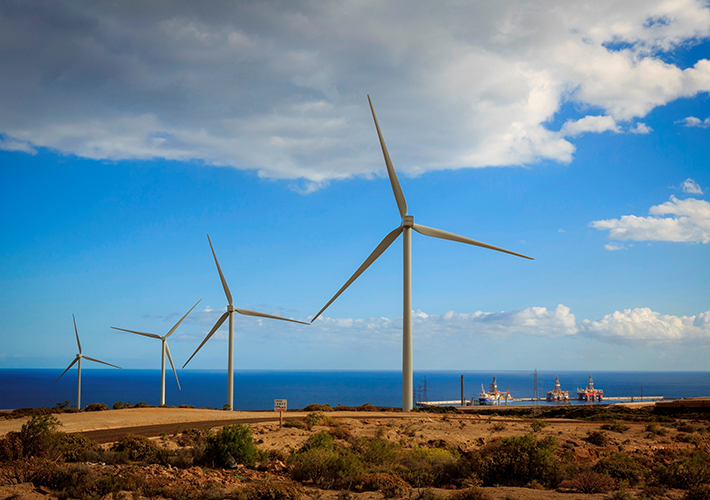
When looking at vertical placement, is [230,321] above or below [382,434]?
above

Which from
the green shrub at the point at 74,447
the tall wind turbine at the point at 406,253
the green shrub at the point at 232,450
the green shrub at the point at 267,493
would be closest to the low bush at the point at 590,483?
the green shrub at the point at 267,493

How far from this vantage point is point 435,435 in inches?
1053

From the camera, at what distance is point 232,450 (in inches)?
730

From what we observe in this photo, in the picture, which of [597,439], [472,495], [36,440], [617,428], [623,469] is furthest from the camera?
[617,428]

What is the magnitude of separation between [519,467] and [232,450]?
1013cm

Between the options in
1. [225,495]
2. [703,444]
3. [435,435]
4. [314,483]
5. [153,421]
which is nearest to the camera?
[225,495]

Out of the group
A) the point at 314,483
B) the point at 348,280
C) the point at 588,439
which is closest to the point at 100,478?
the point at 314,483

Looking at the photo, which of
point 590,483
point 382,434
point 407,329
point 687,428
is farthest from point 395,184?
point 590,483

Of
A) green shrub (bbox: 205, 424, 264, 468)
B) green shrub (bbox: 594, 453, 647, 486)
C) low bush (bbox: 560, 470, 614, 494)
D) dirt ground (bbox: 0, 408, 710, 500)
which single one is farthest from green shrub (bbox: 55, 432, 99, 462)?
green shrub (bbox: 594, 453, 647, 486)

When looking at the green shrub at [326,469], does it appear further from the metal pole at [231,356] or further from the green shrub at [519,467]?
the metal pole at [231,356]

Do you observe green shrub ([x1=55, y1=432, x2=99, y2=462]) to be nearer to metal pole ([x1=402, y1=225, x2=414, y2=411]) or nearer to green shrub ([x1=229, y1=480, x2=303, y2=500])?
green shrub ([x1=229, y1=480, x2=303, y2=500])

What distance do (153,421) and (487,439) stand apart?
67.8ft

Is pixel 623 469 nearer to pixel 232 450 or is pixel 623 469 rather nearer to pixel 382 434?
pixel 382 434

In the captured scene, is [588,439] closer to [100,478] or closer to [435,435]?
[435,435]
